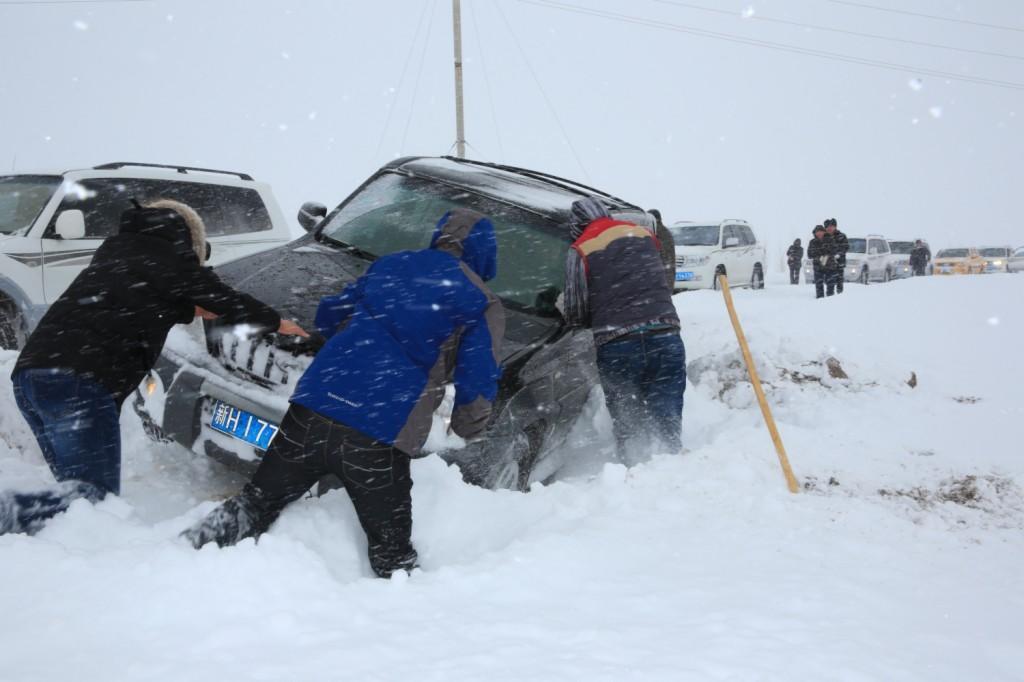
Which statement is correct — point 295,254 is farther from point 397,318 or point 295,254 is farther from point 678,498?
point 678,498

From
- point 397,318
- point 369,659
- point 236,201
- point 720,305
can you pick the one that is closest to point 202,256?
point 397,318

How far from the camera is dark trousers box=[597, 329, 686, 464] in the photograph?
4379 mm

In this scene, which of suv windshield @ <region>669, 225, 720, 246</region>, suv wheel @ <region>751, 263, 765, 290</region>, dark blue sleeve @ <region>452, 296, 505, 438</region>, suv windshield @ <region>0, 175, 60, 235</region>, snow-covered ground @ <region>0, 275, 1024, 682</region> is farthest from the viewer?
suv wheel @ <region>751, 263, 765, 290</region>

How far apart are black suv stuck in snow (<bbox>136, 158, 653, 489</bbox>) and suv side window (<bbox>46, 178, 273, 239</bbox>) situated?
2407mm

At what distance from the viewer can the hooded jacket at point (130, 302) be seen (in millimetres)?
2826

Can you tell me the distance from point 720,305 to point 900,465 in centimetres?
819

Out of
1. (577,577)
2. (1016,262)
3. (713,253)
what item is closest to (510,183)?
(577,577)

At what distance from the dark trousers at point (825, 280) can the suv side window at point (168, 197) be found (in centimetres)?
1232

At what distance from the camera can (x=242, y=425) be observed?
3152 millimetres

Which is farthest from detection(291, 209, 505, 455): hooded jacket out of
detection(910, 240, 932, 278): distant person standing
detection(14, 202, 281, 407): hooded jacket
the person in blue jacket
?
detection(910, 240, 932, 278): distant person standing

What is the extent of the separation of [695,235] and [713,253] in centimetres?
86

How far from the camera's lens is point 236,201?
25.7 ft

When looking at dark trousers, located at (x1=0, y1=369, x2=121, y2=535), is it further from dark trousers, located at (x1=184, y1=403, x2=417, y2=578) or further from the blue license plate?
dark trousers, located at (x1=184, y1=403, x2=417, y2=578)

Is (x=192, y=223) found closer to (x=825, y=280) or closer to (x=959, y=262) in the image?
(x=825, y=280)
